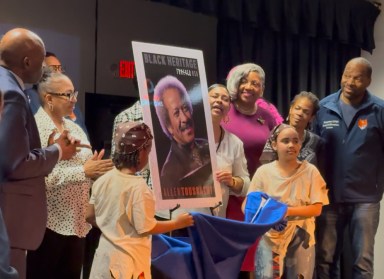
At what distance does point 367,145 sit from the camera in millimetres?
3432

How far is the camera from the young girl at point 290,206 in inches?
108

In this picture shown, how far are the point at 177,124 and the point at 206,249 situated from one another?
0.56 metres

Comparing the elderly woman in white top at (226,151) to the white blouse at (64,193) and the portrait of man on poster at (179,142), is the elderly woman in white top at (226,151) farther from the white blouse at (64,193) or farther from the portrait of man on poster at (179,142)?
the white blouse at (64,193)

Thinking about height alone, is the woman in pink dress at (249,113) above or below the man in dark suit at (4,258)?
above

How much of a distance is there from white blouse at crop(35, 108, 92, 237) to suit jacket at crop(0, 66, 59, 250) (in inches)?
14.3

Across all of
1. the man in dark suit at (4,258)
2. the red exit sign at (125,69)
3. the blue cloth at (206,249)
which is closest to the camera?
the man in dark suit at (4,258)

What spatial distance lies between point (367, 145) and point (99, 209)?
1.89 m

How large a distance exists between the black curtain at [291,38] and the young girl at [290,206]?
1796mm

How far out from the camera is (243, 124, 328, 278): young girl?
2734 millimetres

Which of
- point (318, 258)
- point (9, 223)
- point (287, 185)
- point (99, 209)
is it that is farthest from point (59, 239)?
point (318, 258)

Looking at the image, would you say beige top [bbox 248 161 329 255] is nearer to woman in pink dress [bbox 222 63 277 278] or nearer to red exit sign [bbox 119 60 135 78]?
woman in pink dress [bbox 222 63 277 278]

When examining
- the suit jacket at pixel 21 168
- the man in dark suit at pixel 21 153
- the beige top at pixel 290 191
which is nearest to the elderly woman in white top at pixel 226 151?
the beige top at pixel 290 191

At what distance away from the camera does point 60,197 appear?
245cm

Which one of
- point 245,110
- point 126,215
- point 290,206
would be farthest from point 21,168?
point 245,110
